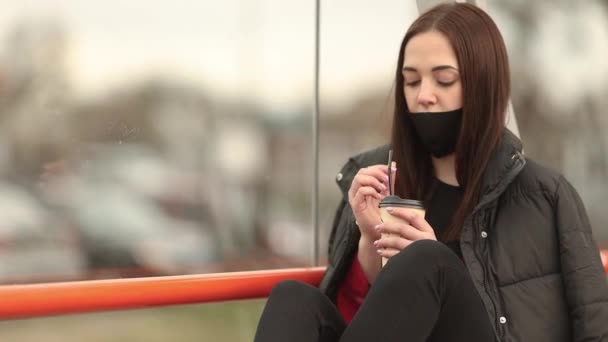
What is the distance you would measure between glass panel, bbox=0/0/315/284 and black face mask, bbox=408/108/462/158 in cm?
56

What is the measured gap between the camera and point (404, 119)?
1764 millimetres

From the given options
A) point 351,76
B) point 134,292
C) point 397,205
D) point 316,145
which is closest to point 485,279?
point 397,205

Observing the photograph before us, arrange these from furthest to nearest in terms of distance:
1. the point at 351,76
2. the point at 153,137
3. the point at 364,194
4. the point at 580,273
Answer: the point at 351,76 → the point at 153,137 → the point at 364,194 → the point at 580,273

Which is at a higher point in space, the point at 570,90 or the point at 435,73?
the point at 435,73

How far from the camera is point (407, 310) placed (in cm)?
136

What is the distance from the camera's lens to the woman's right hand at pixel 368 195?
160cm

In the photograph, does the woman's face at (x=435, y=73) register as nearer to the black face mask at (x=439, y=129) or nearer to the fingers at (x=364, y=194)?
the black face mask at (x=439, y=129)

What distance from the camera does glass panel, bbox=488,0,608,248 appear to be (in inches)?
132

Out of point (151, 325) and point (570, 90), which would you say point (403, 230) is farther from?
point (570, 90)

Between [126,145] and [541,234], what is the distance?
0.98 m

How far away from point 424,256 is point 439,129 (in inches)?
13.7

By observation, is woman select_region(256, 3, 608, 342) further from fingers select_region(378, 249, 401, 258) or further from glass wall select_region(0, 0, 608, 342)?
glass wall select_region(0, 0, 608, 342)

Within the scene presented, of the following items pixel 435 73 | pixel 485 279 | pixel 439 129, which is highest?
pixel 435 73

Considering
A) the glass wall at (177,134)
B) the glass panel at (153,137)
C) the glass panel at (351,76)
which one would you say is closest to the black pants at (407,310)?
the glass wall at (177,134)
